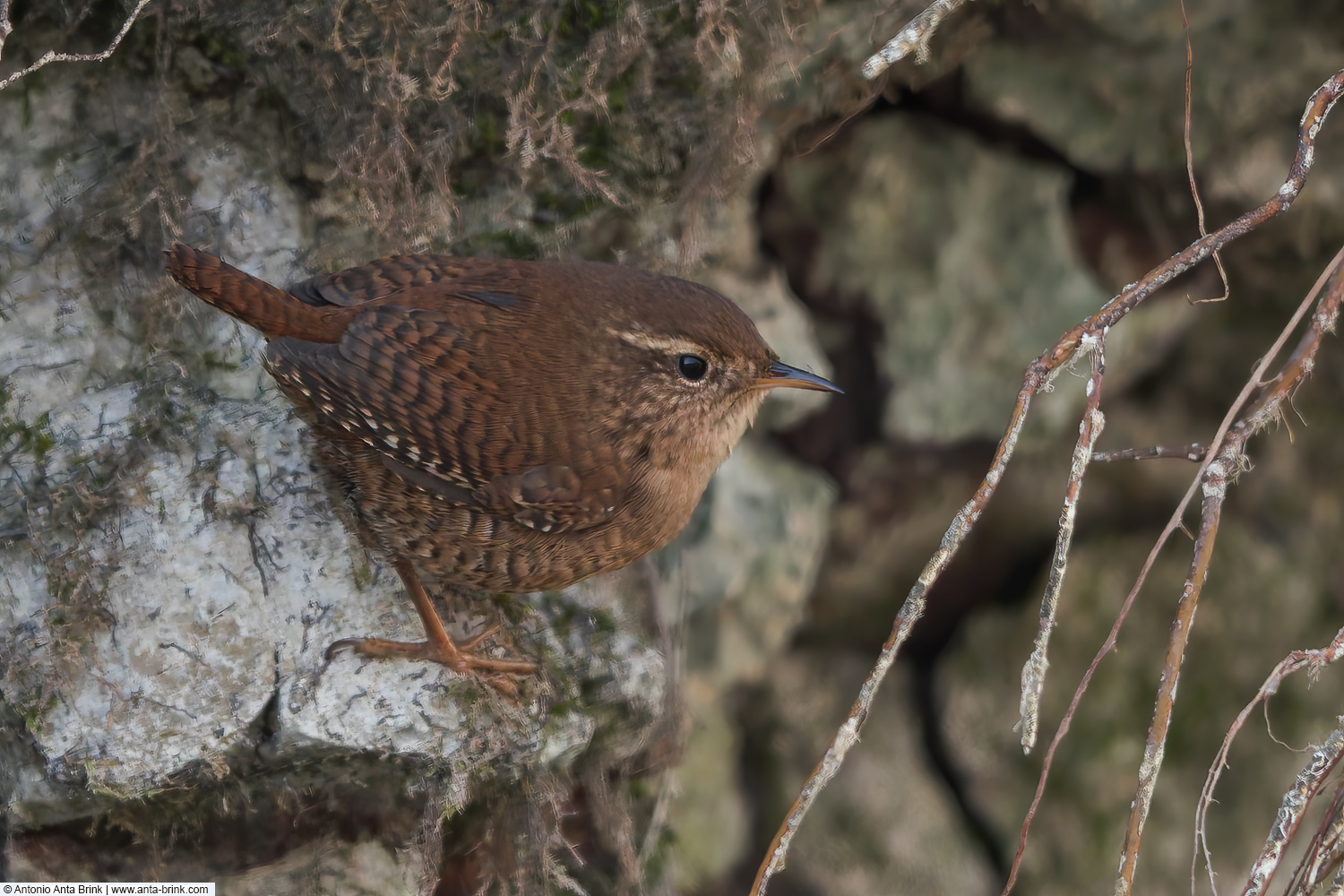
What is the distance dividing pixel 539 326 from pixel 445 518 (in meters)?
0.47

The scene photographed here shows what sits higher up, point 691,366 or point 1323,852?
point 691,366

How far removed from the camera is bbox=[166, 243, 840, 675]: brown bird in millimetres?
2199

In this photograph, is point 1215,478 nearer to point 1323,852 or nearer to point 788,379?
point 1323,852

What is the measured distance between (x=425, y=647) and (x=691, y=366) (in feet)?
3.07

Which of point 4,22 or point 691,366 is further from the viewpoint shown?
point 691,366

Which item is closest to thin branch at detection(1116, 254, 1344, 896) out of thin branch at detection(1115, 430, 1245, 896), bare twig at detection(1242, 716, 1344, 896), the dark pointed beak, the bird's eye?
thin branch at detection(1115, 430, 1245, 896)

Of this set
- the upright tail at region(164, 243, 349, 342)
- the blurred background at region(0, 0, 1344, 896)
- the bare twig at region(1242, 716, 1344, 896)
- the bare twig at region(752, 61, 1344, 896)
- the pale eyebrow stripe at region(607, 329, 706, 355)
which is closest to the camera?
the bare twig at region(1242, 716, 1344, 896)

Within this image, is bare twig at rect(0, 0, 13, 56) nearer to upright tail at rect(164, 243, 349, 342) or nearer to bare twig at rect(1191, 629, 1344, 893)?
upright tail at rect(164, 243, 349, 342)

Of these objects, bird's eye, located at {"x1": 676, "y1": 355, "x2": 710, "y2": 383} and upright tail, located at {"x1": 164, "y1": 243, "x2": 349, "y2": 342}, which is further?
bird's eye, located at {"x1": 676, "y1": 355, "x2": 710, "y2": 383}

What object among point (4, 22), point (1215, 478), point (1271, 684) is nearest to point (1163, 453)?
point (1215, 478)

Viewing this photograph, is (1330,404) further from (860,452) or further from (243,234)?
(243,234)

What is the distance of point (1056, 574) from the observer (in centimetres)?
171

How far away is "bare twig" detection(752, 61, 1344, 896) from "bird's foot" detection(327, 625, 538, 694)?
37.4 inches

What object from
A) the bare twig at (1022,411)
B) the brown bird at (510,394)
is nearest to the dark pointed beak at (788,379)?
the brown bird at (510,394)
